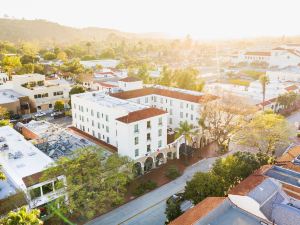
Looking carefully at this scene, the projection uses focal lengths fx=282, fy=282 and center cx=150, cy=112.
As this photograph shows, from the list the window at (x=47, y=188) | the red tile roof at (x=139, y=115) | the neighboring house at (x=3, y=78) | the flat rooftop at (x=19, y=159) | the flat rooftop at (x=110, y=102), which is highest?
the neighboring house at (x=3, y=78)

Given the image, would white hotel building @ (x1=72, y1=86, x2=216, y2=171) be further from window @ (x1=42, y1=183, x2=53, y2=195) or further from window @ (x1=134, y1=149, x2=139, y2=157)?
window @ (x1=42, y1=183, x2=53, y2=195)

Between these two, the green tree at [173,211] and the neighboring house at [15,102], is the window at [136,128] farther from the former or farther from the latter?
the neighboring house at [15,102]

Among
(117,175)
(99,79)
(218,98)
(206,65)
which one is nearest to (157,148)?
(117,175)

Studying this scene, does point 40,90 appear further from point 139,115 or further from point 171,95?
point 139,115

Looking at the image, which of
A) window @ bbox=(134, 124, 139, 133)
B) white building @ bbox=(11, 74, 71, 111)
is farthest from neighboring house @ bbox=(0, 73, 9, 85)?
window @ bbox=(134, 124, 139, 133)

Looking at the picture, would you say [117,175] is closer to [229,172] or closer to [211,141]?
[229,172]

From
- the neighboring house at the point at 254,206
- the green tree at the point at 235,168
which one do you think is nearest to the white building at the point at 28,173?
the neighboring house at the point at 254,206

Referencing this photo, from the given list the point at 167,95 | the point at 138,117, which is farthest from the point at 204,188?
the point at 167,95
